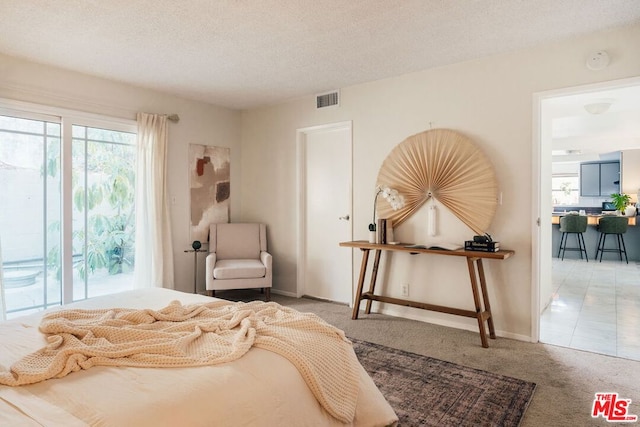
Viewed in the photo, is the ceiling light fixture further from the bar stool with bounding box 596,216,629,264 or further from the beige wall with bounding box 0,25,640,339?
the bar stool with bounding box 596,216,629,264

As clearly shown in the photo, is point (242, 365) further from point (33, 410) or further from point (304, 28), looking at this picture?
point (304, 28)

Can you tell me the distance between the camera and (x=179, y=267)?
459 centimetres

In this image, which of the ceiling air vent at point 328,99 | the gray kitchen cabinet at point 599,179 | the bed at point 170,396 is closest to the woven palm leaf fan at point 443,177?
the ceiling air vent at point 328,99

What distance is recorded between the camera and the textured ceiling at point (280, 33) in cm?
249

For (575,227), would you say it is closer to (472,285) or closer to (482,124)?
(482,124)

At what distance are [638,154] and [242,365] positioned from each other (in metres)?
10.6

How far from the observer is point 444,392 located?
231 cm

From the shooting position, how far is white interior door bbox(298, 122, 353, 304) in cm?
442

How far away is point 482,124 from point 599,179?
28.0 feet

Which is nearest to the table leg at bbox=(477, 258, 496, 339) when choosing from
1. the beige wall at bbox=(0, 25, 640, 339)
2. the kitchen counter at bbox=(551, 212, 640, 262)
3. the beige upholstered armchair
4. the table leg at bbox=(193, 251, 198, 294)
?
the beige wall at bbox=(0, 25, 640, 339)

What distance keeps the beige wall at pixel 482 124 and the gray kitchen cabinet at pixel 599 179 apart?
8.19m

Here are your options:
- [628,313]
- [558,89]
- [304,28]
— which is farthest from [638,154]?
[304,28]

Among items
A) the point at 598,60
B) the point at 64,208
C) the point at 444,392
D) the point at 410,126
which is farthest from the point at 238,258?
the point at 598,60

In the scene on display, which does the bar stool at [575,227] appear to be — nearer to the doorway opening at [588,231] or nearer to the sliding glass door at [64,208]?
the doorway opening at [588,231]
